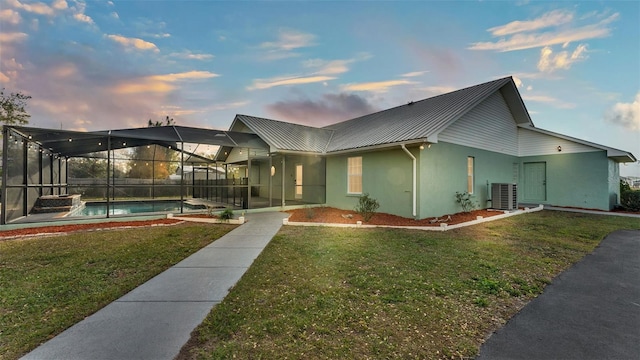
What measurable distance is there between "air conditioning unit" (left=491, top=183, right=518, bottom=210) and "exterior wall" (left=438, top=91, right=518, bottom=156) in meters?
1.98

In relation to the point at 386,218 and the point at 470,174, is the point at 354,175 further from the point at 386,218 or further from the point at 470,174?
the point at 470,174

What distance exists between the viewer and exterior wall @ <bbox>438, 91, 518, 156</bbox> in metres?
10.8

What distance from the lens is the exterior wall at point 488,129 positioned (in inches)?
427

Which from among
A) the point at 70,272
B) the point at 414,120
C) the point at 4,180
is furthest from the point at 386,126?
the point at 4,180

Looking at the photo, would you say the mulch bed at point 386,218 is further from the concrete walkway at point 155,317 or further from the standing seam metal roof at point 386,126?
the concrete walkway at point 155,317

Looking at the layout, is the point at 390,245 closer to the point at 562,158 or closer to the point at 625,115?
the point at 562,158

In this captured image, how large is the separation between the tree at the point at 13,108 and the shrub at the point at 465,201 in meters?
31.3

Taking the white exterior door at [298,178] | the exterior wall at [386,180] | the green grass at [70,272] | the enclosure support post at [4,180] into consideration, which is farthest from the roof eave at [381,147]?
the enclosure support post at [4,180]

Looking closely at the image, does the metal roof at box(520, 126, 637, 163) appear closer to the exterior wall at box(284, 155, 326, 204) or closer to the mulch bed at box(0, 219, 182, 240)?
the exterior wall at box(284, 155, 326, 204)

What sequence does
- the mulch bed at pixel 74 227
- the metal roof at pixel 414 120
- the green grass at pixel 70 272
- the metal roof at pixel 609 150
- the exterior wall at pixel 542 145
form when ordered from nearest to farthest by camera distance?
the green grass at pixel 70 272 < the mulch bed at pixel 74 227 < the metal roof at pixel 414 120 < the metal roof at pixel 609 150 < the exterior wall at pixel 542 145

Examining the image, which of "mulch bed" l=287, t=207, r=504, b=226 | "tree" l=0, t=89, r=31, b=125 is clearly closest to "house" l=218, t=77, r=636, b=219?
"mulch bed" l=287, t=207, r=504, b=226

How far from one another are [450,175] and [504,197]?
3.29 meters

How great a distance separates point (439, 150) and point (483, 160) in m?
3.66

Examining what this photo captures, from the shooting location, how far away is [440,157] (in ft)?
33.2
